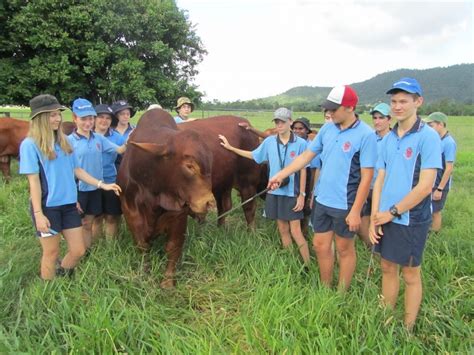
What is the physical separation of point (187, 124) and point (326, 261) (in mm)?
2927

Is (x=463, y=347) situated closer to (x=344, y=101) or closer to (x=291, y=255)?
(x=291, y=255)

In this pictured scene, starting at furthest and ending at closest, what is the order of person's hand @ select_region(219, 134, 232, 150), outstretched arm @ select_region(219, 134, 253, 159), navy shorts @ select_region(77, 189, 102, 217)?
person's hand @ select_region(219, 134, 232, 150) < outstretched arm @ select_region(219, 134, 253, 159) < navy shorts @ select_region(77, 189, 102, 217)

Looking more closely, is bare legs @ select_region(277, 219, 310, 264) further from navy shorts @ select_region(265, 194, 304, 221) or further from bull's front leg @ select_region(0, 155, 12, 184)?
bull's front leg @ select_region(0, 155, 12, 184)

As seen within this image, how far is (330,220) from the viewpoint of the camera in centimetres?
339

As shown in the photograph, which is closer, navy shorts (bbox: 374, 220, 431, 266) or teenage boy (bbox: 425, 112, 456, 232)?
navy shorts (bbox: 374, 220, 431, 266)

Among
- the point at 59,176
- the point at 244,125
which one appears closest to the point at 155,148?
the point at 59,176

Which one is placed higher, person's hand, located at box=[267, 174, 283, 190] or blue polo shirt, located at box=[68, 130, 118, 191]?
blue polo shirt, located at box=[68, 130, 118, 191]

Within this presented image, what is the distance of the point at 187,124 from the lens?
545 cm

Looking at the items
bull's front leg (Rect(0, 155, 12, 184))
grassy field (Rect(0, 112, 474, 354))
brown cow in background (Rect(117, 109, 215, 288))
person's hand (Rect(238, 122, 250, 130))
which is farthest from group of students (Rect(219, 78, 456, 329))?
bull's front leg (Rect(0, 155, 12, 184))

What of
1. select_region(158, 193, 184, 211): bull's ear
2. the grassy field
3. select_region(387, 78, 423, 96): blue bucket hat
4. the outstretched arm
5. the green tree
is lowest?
the grassy field

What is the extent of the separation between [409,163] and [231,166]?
10.1 ft

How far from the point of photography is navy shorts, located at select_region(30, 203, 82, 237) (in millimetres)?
3240

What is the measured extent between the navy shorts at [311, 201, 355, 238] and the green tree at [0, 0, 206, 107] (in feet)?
31.1

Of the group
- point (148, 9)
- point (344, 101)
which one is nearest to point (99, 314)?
point (344, 101)
